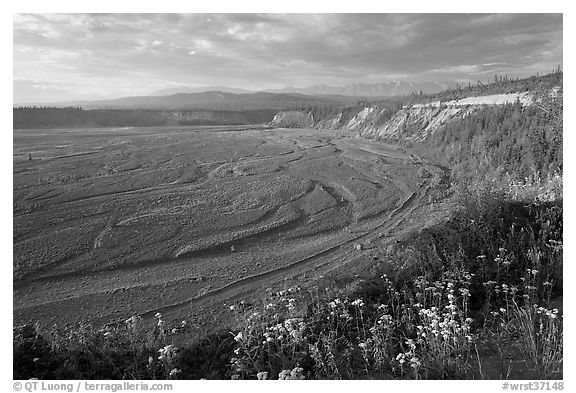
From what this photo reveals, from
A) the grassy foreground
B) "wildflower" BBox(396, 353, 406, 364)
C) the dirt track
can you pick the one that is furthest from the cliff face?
"wildflower" BBox(396, 353, 406, 364)

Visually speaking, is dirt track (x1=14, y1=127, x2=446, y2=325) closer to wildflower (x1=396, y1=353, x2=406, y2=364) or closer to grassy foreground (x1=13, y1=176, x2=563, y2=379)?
grassy foreground (x1=13, y1=176, x2=563, y2=379)

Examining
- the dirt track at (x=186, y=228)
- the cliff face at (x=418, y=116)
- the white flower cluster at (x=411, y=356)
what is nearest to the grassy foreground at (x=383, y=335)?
the white flower cluster at (x=411, y=356)

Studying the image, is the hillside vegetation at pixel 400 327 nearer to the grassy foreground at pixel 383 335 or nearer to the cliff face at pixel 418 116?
the grassy foreground at pixel 383 335

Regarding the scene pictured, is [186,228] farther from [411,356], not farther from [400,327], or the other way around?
[411,356]

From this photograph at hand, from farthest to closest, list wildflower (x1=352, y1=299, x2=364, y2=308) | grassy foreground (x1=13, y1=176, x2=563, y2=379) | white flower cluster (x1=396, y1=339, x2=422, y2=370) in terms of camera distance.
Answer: wildflower (x1=352, y1=299, x2=364, y2=308) < grassy foreground (x1=13, y1=176, x2=563, y2=379) < white flower cluster (x1=396, y1=339, x2=422, y2=370)

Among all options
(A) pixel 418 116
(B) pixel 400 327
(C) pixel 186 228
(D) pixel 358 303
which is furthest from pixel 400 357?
(A) pixel 418 116

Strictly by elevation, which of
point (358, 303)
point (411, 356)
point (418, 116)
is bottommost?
point (411, 356)

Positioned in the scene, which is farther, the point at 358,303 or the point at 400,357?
the point at 358,303
